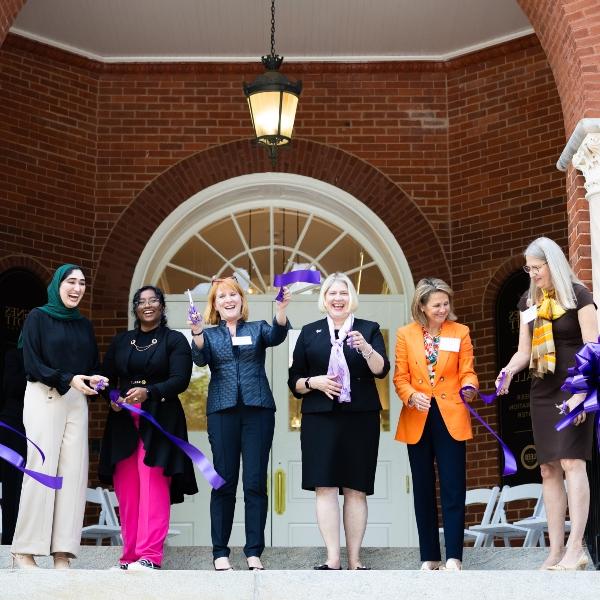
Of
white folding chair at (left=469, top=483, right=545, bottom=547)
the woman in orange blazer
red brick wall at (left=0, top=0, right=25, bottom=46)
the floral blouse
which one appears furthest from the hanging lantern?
white folding chair at (left=469, top=483, right=545, bottom=547)

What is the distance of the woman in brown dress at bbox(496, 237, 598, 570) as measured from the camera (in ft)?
22.4

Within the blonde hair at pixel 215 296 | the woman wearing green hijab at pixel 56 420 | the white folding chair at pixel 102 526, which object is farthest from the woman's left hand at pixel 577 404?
the white folding chair at pixel 102 526

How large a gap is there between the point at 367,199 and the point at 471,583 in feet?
22.5

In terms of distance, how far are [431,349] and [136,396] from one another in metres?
1.82

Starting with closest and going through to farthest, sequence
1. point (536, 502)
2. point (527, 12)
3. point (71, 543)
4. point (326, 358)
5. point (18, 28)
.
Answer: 1. point (71, 543)
2. point (326, 358)
3. point (527, 12)
4. point (536, 502)
5. point (18, 28)

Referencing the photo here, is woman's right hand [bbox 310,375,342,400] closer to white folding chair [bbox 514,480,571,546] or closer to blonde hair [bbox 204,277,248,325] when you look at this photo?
blonde hair [bbox 204,277,248,325]

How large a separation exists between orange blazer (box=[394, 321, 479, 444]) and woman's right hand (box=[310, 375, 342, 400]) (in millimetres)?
402

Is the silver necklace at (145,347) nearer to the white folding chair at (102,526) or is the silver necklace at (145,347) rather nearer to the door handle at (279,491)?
the white folding chair at (102,526)

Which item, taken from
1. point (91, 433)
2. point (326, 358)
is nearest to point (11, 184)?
point (91, 433)

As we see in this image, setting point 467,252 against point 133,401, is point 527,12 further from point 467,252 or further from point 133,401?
point 133,401

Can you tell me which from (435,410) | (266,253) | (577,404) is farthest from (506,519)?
(577,404)

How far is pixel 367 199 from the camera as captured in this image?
12.1 metres

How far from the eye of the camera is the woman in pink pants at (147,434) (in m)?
7.25

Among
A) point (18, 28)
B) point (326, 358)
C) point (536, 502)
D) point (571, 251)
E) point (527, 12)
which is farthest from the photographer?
point (18, 28)
